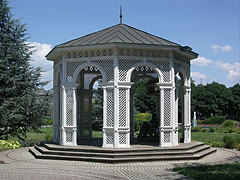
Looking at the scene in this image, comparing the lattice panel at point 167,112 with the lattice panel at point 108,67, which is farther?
the lattice panel at point 167,112

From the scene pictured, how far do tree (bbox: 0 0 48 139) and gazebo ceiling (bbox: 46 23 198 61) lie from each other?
4.05 m

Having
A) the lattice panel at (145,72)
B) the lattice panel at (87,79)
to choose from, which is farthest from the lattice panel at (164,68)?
the lattice panel at (87,79)

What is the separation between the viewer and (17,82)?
18484 millimetres

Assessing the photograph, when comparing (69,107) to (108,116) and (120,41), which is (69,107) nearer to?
(108,116)

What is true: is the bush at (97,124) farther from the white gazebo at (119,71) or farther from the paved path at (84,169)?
the paved path at (84,169)

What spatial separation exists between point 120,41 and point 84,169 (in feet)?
17.5

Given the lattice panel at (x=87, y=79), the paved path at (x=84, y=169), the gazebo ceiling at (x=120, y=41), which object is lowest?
the paved path at (x=84, y=169)

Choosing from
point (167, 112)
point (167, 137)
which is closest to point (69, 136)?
point (167, 137)

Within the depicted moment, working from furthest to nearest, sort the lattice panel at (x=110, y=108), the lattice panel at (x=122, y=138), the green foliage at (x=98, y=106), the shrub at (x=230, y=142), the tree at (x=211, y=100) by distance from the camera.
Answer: the tree at (x=211, y=100)
the green foliage at (x=98, y=106)
the shrub at (x=230, y=142)
the lattice panel at (x=110, y=108)
the lattice panel at (x=122, y=138)

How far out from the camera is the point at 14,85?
60.3 ft

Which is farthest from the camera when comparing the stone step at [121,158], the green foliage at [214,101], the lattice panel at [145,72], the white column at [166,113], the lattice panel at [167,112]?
the green foliage at [214,101]

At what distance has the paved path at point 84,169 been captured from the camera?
9266 mm

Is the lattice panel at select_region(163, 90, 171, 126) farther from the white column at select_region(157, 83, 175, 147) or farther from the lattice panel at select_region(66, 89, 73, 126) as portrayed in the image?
the lattice panel at select_region(66, 89, 73, 126)

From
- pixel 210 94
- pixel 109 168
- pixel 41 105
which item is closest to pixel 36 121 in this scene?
pixel 41 105
